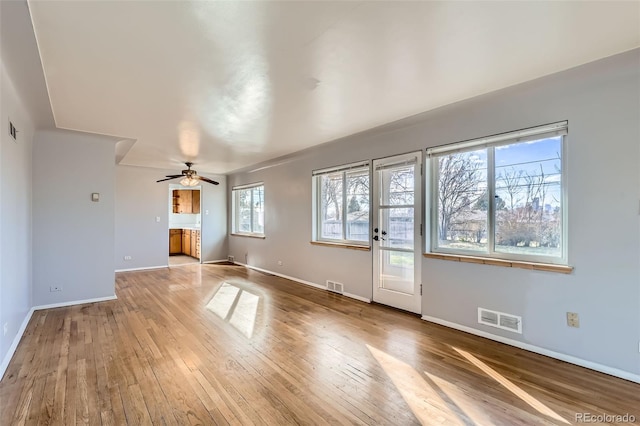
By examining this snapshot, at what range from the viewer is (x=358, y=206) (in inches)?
188

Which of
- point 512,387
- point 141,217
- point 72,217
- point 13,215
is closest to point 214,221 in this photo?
point 141,217

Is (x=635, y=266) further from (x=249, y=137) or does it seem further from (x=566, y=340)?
(x=249, y=137)

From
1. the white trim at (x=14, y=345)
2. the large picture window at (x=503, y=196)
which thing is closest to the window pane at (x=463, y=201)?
the large picture window at (x=503, y=196)

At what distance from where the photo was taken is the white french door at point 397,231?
383cm

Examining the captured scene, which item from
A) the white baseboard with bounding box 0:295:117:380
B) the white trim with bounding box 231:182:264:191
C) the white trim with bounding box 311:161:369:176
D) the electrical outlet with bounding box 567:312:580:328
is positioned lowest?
the white baseboard with bounding box 0:295:117:380

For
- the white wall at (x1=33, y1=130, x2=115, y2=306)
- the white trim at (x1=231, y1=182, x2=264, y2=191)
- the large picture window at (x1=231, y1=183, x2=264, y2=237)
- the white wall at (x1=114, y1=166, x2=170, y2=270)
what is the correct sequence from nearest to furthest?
1. the white wall at (x1=33, y1=130, x2=115, y2=306)
2. the white wall at (x1=114, y1=166, x2=170, y2=270)
3. the white trim at (x1=231, y1=182, x2=264, y2=191)
4. the large picture window at (x1=231, y1=183, x2=264, y2=237)

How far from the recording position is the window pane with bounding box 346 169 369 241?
462 centimetres

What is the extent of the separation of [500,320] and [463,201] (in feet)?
4.19

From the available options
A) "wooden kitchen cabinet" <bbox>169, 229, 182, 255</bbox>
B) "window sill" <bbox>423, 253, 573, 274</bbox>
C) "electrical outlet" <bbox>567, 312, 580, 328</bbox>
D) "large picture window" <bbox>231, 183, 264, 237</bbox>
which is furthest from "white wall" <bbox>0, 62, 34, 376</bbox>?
"wooden kitchen cabinet" <bbox>169, 229, 182, 255</bbox>

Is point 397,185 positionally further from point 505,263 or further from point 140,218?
point 140,218

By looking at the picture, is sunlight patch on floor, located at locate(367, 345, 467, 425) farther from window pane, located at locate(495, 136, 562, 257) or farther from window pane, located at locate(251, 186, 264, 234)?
window pane, located at locate(251, 186, 264, 234)

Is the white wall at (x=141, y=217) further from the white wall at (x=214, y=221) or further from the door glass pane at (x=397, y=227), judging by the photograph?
the door glass pane at (x=397, y=227)

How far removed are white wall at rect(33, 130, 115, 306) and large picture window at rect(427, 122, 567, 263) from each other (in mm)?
4690

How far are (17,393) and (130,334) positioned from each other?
1.10m
